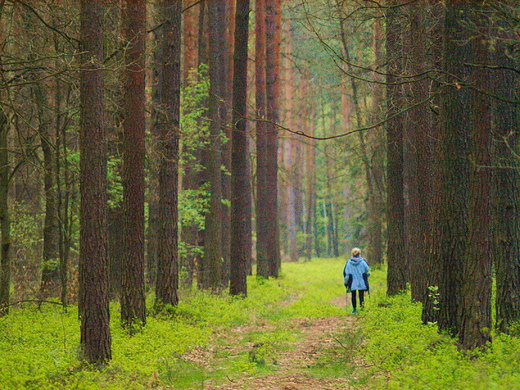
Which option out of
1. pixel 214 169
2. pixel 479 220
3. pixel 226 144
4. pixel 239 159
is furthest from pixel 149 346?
pixel 226 144

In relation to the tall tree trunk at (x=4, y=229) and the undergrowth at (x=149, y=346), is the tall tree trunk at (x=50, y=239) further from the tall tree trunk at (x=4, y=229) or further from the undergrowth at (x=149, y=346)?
the tall tree trunk at (x=4, y=229)

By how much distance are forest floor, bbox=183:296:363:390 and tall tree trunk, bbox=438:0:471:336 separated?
2.11m

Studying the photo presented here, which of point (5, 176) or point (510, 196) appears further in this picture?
point (5, 176)

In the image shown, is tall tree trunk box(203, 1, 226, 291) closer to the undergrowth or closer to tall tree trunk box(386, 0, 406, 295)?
the undergrowth

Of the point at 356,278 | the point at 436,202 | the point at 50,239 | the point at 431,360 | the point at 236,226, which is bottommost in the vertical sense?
the point at 431,360

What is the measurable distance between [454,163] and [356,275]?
7.41 m

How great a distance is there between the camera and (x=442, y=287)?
9.92m

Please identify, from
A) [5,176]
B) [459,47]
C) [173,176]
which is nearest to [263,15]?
[173,176]

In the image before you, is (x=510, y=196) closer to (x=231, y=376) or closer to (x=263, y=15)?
(x=231, y=376)

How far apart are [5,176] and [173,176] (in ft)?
12.3

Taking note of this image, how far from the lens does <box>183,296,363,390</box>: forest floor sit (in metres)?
8.51

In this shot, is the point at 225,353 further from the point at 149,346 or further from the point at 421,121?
the point at 421,121

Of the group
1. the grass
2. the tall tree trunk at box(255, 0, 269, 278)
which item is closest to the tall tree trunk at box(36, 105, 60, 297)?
the grass

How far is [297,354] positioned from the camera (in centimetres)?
1100
